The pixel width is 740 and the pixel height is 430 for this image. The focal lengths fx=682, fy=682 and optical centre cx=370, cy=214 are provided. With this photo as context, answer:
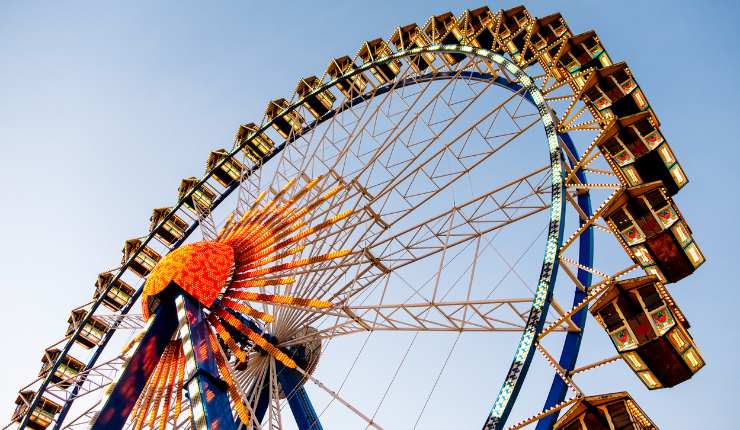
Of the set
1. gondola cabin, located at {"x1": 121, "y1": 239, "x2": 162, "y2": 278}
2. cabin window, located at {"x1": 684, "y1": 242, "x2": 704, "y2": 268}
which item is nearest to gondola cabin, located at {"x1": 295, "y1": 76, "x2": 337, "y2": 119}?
gondola cabin, located at {"x1": 121, "y1": 239, "x2": 162, "y2": 278}

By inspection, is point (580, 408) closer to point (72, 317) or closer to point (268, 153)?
point (268, 153)

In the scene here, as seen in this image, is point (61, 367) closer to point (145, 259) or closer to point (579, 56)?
point (145, 259)

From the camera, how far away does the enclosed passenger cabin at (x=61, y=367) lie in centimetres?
1873

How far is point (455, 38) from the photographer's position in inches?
656

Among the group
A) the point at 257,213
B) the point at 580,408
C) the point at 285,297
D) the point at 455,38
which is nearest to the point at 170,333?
the point at 285,297

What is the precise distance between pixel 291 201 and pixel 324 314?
120 inches

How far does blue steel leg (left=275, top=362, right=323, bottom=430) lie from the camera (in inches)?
581

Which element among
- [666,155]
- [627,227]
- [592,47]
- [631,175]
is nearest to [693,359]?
[627,227]

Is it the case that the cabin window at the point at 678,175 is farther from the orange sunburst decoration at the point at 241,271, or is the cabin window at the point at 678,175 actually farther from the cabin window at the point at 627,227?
the orange sunburst decoration at the point at 241,271

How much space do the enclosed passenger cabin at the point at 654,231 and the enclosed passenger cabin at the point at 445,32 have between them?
703 centimetres

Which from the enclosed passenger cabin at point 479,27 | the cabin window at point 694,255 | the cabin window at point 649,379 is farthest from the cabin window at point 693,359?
the enclosed passenger cabin at point 479,27

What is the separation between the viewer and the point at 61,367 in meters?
18.9

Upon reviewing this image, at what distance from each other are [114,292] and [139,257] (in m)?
1.23

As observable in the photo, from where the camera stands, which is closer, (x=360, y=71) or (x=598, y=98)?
(x=598, y=98)
